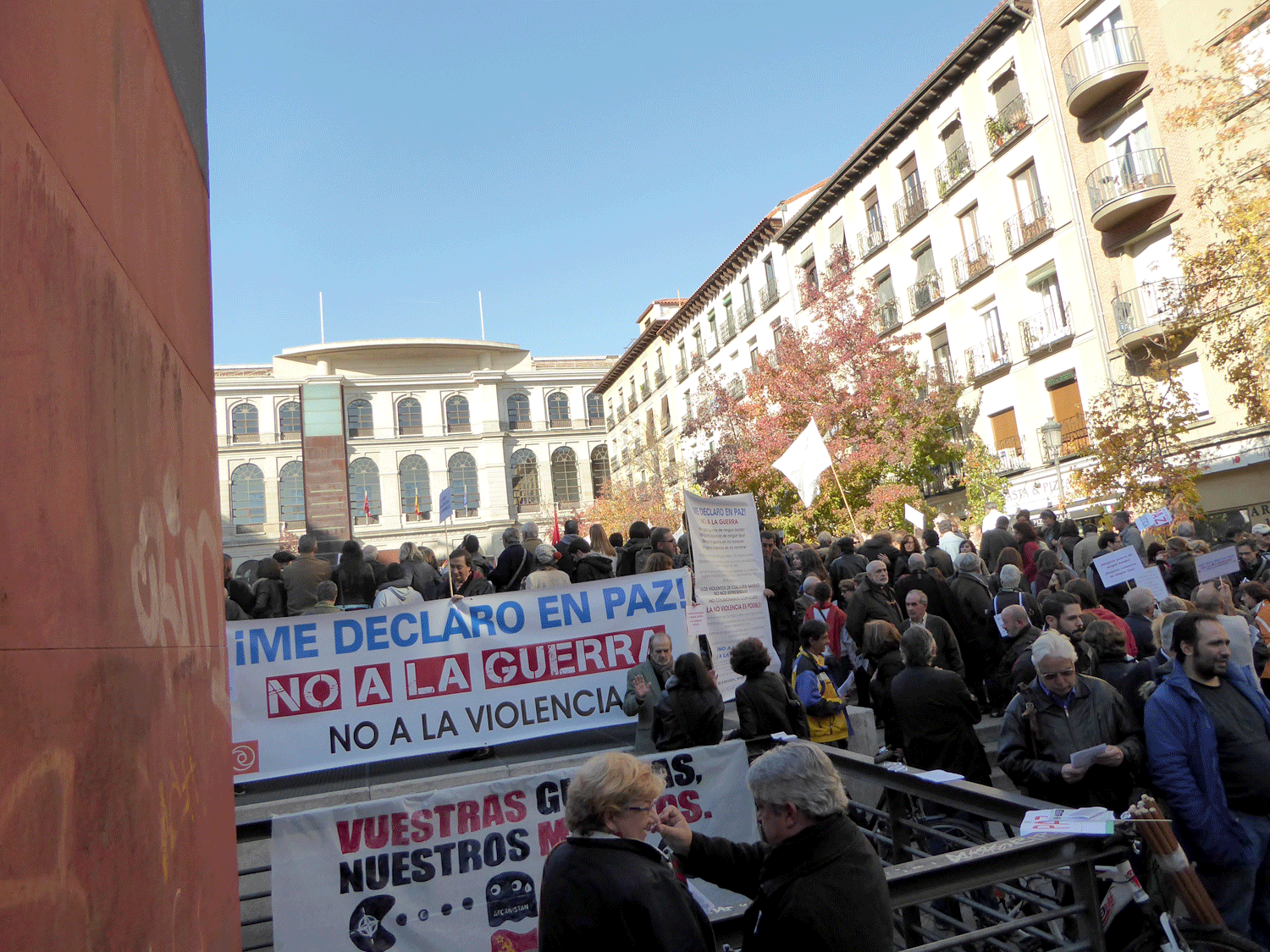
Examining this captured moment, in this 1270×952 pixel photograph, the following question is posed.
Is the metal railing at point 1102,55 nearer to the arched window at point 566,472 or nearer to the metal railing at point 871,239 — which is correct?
the metal railing at point 871,239

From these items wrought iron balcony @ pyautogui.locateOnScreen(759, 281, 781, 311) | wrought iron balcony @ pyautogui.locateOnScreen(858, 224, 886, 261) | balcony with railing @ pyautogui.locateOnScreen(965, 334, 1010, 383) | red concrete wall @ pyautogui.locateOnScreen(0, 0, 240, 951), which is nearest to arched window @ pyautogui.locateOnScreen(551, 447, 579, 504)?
wrought iron balcony @ pyautogui.locateOnScreen(759, 281, 781, 311)

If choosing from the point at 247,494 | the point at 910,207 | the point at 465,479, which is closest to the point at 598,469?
the point at 465,479

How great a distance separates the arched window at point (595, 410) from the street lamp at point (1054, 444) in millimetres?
44214

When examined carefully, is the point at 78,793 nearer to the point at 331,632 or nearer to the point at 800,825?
the point at 800,825

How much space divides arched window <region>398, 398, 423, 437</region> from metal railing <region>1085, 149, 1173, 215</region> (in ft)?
158

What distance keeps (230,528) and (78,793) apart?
198 ft

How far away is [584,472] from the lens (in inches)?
2584

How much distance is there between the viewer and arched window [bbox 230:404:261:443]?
2387 inches

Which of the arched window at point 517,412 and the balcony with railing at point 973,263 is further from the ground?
the arched window at point 517,412

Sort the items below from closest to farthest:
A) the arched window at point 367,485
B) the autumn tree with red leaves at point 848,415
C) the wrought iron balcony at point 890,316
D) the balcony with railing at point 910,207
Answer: the autumn tree with red leaves at point 848,415 < the balcony with railing at point 910,207 < the wrought iron balcony at point 890,316 < the arched window at point 367,485

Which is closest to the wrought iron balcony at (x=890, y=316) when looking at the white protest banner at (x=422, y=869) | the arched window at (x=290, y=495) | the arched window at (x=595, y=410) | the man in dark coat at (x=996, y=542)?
the man in dark coat at (x=996, y=542)

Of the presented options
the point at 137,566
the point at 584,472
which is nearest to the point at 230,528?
the point at 584,472

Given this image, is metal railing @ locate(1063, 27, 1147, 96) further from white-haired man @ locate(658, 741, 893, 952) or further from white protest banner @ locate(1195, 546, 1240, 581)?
white-haired man @ locate(658, 741, 893, 952)

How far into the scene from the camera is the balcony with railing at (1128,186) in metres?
21.5
